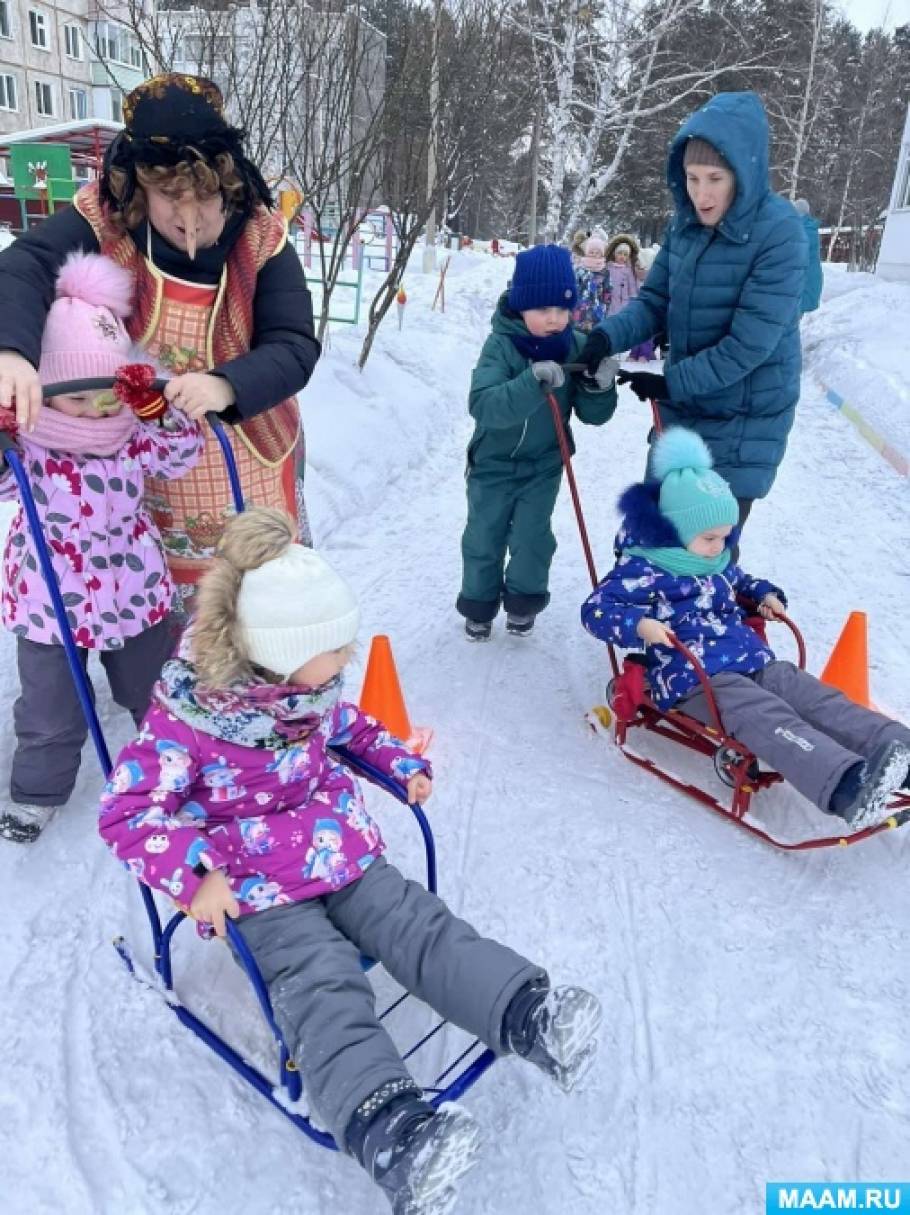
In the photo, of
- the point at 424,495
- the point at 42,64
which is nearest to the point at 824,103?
the point at 42,64

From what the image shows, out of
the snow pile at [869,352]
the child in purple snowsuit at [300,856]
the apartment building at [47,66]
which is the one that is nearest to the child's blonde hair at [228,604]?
the child in purple snowsuit at [300,856]

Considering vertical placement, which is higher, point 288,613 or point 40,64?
point 40,64

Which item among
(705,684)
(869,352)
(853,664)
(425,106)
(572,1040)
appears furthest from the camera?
(869,352)

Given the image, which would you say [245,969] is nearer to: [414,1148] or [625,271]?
[414,1148]

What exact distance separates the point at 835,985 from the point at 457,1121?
122 cm

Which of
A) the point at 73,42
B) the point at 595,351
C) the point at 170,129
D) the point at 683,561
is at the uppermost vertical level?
the point at 73,42

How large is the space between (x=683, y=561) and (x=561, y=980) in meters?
1.50

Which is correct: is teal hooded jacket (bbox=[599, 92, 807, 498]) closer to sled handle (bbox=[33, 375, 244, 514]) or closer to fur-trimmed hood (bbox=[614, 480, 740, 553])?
fur-trimmed hood (bbox=[614, 480, 740, 553])

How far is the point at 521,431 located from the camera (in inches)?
152

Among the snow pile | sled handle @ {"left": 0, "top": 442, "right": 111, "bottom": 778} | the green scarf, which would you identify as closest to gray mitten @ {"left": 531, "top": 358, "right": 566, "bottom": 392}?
the green scarf

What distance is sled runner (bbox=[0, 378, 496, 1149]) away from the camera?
187cm

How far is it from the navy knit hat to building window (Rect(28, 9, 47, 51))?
3503 cm


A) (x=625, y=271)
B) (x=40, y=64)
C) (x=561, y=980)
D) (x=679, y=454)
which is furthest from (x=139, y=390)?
(x=40, y=64)

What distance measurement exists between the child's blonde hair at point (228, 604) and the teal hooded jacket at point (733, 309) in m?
2.02
